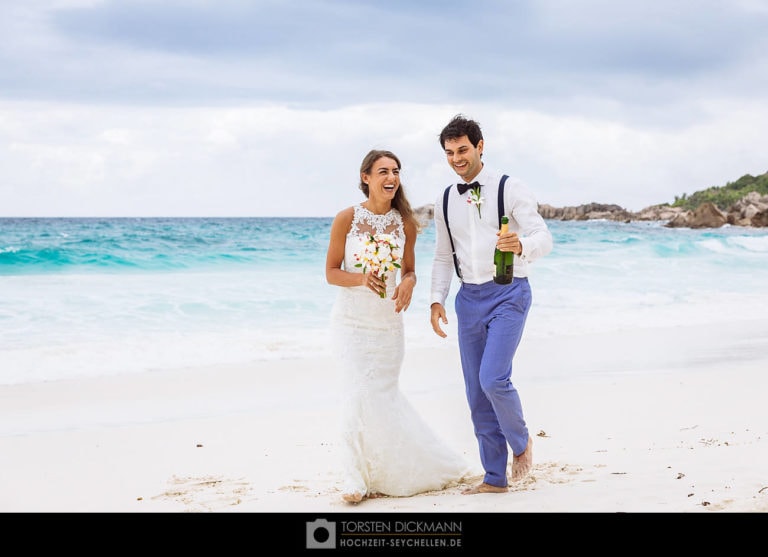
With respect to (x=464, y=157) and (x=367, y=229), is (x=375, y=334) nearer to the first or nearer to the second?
(x=367, y=229)

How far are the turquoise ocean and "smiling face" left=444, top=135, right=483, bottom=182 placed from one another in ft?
19.7

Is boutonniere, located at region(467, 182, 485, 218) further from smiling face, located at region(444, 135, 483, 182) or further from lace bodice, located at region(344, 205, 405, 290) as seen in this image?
lace bodice, located at region(344, 205, 405, 290)

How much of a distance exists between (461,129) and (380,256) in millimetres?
900

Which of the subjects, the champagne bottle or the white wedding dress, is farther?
the white wedding dress

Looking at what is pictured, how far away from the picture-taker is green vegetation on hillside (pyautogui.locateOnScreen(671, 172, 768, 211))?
76.9 m

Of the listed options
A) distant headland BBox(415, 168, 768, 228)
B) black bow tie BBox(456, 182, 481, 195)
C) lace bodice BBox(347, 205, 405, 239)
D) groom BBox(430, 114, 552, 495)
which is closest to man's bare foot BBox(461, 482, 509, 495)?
groom BBox(430, 114, 552, 495)

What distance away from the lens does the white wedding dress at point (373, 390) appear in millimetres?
4898

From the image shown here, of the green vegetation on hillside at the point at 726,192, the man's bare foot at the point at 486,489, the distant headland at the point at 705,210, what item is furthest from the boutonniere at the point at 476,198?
the green vegetation on hillside at the point at 726,192
